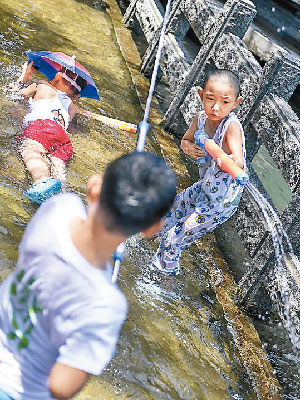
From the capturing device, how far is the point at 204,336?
3482 millimetres

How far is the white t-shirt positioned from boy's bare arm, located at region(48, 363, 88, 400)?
0.02 m

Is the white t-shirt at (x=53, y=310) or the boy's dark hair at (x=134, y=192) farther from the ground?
the boy's dark hair at (x=134, y=192)

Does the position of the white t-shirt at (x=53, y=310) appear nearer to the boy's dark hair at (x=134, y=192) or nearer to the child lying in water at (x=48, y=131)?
the boy's dark hair at (x=134, y=192)

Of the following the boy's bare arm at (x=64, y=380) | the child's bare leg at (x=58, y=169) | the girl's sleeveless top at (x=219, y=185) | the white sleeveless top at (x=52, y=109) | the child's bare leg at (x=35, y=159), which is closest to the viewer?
the boy's bare arm at (x=64, y=380)

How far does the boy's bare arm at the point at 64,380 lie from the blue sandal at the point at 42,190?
221 cm

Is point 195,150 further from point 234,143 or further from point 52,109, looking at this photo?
point 52,109

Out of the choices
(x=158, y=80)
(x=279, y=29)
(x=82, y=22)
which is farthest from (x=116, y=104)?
(x=279, y=29)

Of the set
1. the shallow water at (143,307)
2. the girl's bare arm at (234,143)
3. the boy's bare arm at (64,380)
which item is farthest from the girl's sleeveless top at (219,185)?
the boy's bare arm at (64,380)

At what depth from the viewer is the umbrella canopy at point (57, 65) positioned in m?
4.61

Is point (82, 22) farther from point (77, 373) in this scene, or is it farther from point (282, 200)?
point (77, 373)

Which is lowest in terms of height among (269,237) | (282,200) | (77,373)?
(282,200)

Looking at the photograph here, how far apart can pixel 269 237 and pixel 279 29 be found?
9.28 metres

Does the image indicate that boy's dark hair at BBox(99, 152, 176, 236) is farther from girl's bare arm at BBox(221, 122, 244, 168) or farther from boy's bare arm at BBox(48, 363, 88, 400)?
girl's bare arm at BBox(221, 122, 244, 168)

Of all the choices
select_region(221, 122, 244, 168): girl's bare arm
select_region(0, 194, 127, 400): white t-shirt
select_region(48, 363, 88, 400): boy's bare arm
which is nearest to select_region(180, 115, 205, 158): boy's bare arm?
select_region(221, 122, 244, 168): girl's bare arm
